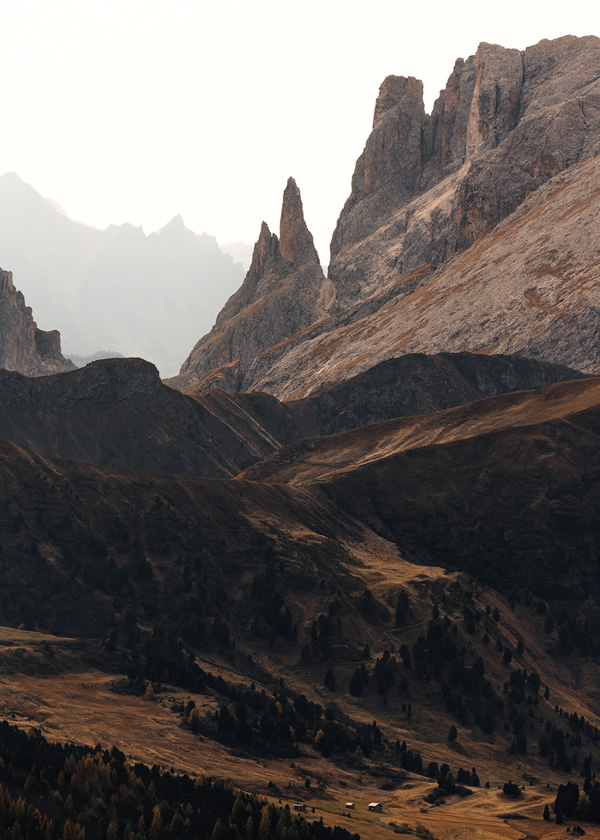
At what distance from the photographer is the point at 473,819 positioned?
150 m

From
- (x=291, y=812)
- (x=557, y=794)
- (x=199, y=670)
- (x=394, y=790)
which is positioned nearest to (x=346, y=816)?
(x=291, y=812)

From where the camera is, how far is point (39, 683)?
18100cm

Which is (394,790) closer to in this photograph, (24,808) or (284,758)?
(284,758)

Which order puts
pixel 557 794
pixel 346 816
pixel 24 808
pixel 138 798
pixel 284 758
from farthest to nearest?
pixel 284 758
pixel 557 794
pixel 346 816
pixel 138 798
pixel 24 808

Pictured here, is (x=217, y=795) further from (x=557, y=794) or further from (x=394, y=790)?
(x=557, y=794)

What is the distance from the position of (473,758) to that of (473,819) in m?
39.3

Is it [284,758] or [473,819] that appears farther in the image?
[284,758]

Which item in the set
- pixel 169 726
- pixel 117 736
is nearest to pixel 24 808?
pixel 117 736

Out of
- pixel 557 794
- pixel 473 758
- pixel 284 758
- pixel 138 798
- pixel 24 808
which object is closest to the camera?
pixel 24 808

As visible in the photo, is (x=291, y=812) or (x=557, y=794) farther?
(x=557, y=794)

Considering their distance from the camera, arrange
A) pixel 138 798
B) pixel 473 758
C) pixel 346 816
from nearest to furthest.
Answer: pixel 138 798, pixel 346 816, pixel 473 758

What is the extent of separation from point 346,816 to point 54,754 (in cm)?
3766

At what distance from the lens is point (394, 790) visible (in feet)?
542

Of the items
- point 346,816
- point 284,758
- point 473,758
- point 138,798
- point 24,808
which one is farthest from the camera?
point 473,758
